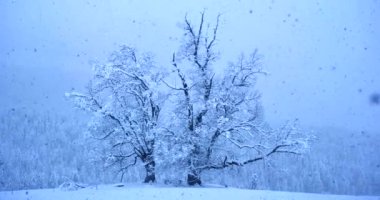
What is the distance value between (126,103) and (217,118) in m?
6.10

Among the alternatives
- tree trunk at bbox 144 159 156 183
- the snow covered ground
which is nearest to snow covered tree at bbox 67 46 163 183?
tree trunk at bbox 144 159 156 183

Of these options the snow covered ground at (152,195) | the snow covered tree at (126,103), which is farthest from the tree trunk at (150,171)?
the snow covered ground at (152,195)

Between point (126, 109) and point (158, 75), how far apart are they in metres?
2.94

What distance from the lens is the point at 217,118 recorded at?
2939 cm

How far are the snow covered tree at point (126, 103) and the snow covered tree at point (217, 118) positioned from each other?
183 centimetres

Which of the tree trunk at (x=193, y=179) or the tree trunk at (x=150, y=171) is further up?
the tree trunk at (x=150, y=171)

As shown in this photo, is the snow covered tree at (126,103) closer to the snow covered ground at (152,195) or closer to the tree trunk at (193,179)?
the tree trunk at (193,179)

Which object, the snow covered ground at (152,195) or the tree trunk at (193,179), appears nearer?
the snow covered ground at (152,195)

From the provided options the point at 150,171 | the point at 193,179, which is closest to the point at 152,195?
the point at 193,179

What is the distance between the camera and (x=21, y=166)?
112m

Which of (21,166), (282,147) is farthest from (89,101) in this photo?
(21,166)

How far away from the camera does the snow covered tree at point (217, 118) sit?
29.1 m

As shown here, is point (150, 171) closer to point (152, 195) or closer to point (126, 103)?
point (126, 103)

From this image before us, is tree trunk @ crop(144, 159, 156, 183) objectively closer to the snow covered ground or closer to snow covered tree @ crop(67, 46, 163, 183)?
snow covered tree @ crop(67, 46, 163, 183)
